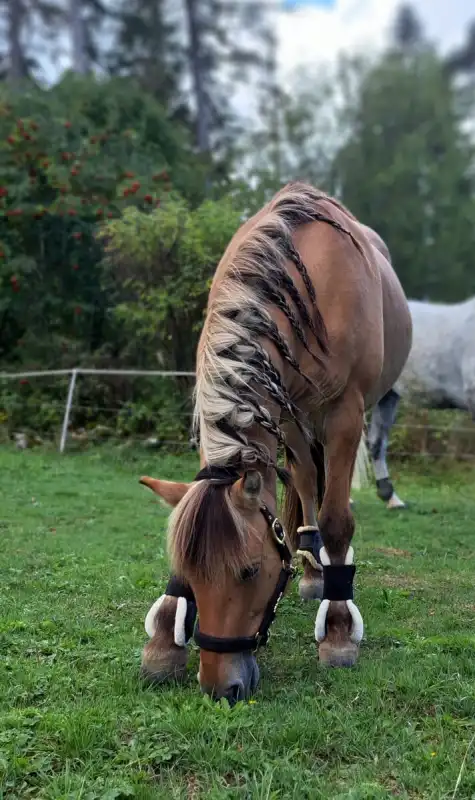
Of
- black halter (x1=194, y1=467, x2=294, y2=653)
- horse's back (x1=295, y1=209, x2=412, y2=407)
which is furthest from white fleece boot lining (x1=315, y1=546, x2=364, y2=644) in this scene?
horse's back (x1=295, y1=209, x2=412, y2=407)

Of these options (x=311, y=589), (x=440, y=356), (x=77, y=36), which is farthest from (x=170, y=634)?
(x=77, y=36)

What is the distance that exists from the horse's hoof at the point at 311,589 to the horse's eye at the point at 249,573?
1.57 m

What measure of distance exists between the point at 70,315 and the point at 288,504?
26.8 feet

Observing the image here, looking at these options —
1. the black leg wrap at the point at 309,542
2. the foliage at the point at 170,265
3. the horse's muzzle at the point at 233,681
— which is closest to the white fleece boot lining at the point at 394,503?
the black leg wrap at the point at 309,542

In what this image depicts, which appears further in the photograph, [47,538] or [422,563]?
[47,538]

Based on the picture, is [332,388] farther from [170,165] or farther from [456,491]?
[170,165]

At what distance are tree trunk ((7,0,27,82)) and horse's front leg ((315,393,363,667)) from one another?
668 inches

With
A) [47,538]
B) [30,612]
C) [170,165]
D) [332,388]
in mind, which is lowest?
[47,538]

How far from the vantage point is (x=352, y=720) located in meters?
2.19

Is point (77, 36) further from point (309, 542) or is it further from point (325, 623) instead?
point (325, 623)

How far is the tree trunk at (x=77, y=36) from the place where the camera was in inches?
623

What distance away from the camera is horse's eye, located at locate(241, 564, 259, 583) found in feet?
7.32

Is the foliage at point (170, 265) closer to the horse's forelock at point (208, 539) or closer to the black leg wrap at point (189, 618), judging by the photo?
the black leg wrap at point (189, 618)

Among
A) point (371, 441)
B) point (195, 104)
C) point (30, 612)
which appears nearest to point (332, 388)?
point (30, 612)
